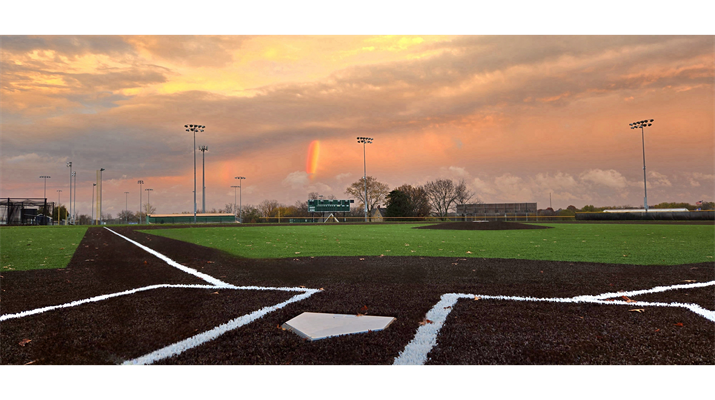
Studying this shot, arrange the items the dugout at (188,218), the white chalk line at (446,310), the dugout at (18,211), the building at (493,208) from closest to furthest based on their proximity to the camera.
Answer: the white chalk line at (446,310) → the dugout at (18,211) → the building at (493,208) → the dugout at (188,218)

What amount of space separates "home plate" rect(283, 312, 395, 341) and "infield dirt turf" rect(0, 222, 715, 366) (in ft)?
0.30

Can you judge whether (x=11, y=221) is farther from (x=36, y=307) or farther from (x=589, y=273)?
(x=589, y=273)

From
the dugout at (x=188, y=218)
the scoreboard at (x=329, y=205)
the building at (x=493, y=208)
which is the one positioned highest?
the scoreboard at (x=329, y=205)

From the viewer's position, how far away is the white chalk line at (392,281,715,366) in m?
2.38

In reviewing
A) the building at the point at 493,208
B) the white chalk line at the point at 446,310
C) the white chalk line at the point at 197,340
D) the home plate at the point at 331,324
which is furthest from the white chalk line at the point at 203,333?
the building at the point at 493,208

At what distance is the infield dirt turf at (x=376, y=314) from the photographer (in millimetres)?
2428

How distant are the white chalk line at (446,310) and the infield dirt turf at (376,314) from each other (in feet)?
0.22

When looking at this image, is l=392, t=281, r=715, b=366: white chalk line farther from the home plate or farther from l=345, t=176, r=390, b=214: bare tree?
l=345, t=176, r=390, b=214: bare tree

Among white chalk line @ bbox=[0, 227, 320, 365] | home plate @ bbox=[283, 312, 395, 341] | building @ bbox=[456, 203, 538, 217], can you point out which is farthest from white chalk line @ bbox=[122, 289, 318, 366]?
building @ bbox=[456, 203, 538, 217]

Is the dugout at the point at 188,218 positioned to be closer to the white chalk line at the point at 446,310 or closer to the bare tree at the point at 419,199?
the bare tree at the point at 419,199

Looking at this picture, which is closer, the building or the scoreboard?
the scoreboard

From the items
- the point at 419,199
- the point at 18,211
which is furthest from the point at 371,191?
the point at 18,211

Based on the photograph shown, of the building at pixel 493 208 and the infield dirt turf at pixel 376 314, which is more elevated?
the building at pixel 493 208
